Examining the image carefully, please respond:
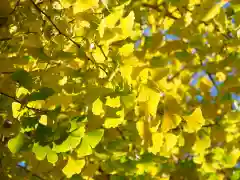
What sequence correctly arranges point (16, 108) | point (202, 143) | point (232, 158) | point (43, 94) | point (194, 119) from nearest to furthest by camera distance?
point (43, 94) → point (16, 108) → point (194, 119) → point (202, 143) → point (232, 158)

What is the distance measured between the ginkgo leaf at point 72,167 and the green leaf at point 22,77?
0.27m

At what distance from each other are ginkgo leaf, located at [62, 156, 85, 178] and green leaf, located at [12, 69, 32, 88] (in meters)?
0.27

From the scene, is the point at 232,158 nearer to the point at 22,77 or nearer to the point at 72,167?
the point at 72,167

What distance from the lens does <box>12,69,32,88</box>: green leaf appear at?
1.20m

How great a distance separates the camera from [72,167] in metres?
1.36

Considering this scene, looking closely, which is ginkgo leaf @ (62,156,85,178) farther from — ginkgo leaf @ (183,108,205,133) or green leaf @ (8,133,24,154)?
ginkgo leaf @ (183,108,205,133)

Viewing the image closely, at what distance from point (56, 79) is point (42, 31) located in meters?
0.14

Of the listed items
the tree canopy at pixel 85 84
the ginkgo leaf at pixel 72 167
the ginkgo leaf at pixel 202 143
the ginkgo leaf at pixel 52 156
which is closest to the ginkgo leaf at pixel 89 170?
the tree canopy at pixel 85 84

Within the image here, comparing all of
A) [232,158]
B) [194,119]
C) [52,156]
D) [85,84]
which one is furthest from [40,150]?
[232,158]

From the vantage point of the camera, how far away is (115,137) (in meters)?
1.67

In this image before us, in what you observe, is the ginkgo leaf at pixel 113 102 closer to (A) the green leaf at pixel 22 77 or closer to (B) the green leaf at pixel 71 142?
(B) the green leaf at pixel 71 142

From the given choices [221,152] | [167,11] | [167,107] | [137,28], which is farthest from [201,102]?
[167,107]

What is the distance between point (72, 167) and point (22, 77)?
0.30 m

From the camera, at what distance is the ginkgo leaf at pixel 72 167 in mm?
1342
